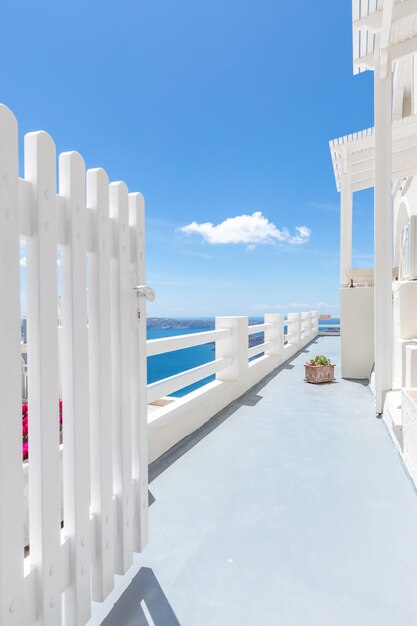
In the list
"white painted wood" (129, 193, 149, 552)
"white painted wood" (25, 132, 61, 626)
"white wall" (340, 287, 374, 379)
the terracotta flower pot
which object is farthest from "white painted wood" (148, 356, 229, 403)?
"white wall" (340, 287, 374, 379)

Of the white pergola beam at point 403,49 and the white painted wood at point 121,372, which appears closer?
the white painted wood at point 121,372

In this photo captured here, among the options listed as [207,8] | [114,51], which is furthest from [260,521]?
[114,51]

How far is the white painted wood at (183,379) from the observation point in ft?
8.27

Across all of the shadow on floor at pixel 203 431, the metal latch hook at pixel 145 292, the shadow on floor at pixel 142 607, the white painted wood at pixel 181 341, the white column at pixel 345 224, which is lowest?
the shadow on floor at pixel 203 431

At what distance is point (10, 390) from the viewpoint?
0.85 metres

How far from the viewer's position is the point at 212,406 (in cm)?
350

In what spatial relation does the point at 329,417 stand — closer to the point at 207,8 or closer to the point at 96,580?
the point at 96,580

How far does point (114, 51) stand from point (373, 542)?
9.24m

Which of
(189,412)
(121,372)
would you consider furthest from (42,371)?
(189,412)

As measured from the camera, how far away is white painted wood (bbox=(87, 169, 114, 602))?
3.90 ft

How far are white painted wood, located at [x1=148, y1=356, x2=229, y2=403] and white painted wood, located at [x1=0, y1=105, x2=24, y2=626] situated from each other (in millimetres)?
1418

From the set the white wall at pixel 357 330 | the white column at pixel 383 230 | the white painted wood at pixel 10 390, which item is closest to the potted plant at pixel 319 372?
the white wall at pixel 357 330

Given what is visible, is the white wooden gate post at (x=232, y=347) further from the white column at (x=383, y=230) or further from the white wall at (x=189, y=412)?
the white column at (x=383, y=230)

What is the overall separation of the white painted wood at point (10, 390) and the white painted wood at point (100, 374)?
0.32 metres
